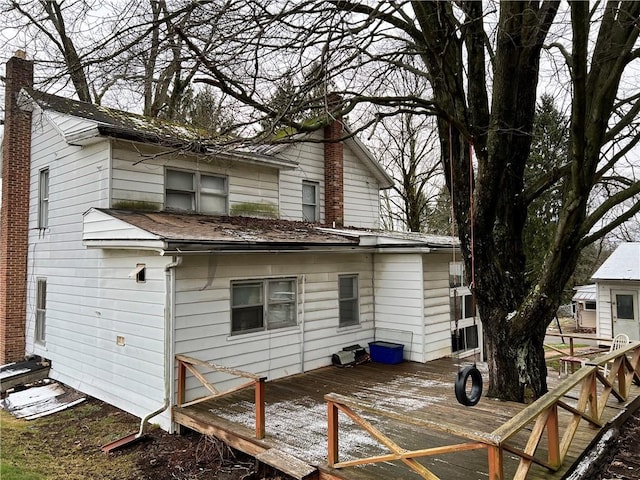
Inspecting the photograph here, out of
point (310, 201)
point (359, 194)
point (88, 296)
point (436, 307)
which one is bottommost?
point (436, 307)

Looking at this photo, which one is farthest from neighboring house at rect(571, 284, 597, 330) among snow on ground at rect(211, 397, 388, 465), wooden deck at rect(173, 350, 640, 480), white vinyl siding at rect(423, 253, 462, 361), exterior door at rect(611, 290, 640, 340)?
snow on ground at rect(211, 397, 388, 465)

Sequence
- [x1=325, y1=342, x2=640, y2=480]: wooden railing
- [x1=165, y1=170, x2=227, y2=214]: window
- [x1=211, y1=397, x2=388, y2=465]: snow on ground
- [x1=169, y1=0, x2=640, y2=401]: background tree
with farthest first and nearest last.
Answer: [x1=165, y1=170, x2=227, y2=214]: window → [x1=169, y1=0, x2=640, y2=401]: background tree → [x1=211, y1=397, x2=388, y2=465]: snow on ground → [x1=325, y1=342, x2=640, y2=480]: wooden railing

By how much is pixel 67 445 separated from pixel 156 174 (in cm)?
521

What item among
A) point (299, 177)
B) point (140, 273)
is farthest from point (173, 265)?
point (299, 177)

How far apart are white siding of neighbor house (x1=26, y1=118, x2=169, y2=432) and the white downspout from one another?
14 centimetres

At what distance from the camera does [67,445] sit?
684cm

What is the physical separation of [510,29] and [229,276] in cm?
587

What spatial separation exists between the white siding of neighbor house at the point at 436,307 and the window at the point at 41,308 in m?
9.32

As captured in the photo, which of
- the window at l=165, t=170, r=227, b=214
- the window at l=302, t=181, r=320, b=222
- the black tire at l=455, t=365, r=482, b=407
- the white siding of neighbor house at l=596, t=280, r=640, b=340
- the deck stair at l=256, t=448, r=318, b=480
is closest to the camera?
the deck stair at l=256, t=448, r=318, b=480

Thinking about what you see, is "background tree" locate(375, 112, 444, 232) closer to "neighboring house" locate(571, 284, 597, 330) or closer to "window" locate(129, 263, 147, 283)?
"neighboring house" locate(571, 284, 597, 330)

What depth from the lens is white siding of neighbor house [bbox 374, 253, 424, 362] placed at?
10.0m

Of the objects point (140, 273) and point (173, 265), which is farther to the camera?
point (140, 273)

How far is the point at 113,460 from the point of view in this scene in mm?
6242

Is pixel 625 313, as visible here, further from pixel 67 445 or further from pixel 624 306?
pixel 67 445
